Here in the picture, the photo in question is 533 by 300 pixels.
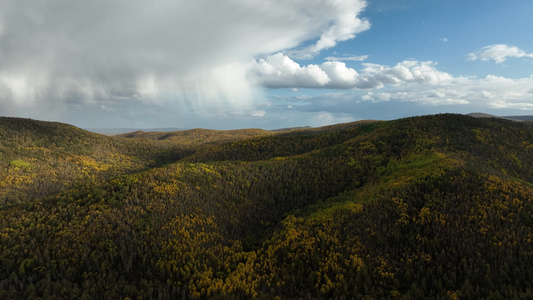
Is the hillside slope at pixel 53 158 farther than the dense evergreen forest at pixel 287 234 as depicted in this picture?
Yes

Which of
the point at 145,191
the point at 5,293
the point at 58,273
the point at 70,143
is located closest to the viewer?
the point at 5,293

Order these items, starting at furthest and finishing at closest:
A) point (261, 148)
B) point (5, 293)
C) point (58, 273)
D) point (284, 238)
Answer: point (261, 148) < point (284, 238) < point (58, 273) < point (5, 293)

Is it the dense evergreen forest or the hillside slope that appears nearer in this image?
the dense evergreen forest

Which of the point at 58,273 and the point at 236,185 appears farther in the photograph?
the point at 236,185

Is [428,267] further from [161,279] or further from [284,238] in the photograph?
[161,279]

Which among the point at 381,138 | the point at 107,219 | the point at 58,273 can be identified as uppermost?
the point at 381,138

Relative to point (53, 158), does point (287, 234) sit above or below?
below

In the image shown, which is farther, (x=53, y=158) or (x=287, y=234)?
(x=53, y=158)

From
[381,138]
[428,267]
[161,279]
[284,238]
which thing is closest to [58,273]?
[161,279]
